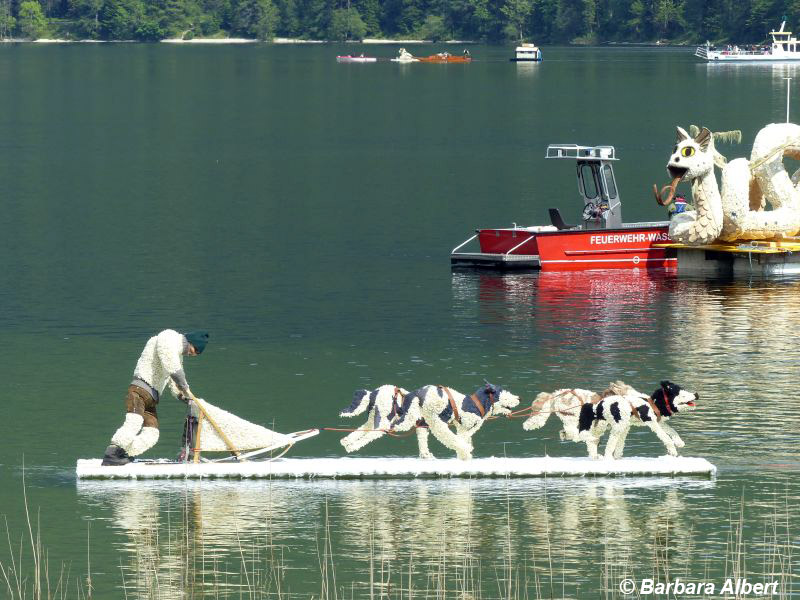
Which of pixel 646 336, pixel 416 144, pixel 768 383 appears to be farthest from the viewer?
pixel 416 144

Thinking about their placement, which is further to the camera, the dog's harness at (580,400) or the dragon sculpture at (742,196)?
the dragon sculpture at (742,196)

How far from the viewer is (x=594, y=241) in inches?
2347

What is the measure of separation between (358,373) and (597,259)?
1903 centimetres

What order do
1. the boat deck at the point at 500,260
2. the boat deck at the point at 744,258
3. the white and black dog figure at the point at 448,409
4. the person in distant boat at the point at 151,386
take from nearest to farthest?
the person in distant boat at the point at 151,386
the white and black dog figure at the point at 448,409
the boat deck at the point at 744,258
the boat deck at the point at 500,260

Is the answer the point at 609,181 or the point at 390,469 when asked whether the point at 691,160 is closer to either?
the point at 609,181

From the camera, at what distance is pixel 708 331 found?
48656 mm

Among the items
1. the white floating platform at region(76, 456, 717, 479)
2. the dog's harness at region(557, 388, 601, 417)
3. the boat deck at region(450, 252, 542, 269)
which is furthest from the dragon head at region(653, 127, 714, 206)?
the white floating platform at region(76, 456, 717, 479)

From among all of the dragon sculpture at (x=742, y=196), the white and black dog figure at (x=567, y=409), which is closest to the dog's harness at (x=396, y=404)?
the white and black dog figure at (x=567, y=409)

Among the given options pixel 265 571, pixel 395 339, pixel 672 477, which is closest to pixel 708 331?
pixel 395 339

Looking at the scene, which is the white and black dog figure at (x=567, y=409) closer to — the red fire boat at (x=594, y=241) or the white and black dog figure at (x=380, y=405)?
the white and black dog figure at (x=380, y=405)

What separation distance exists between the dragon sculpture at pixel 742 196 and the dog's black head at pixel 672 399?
1047 inches

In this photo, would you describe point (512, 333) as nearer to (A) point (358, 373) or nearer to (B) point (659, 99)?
(A) point (358, 373)

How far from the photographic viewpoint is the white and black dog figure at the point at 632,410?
30.0 meters

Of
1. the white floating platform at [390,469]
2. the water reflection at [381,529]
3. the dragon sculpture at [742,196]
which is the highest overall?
the dragon sculpture at [742,196]
